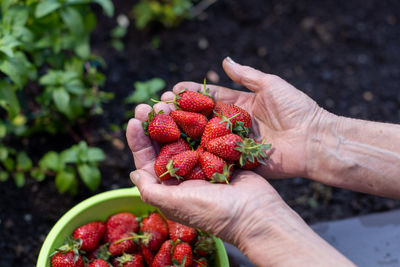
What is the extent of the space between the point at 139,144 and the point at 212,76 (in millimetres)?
1642

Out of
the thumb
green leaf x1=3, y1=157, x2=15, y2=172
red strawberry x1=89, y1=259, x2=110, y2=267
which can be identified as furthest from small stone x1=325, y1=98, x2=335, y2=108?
green leaf x1=3, y1=157, x2=15, y2=172

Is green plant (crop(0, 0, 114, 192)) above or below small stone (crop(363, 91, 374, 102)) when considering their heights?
above

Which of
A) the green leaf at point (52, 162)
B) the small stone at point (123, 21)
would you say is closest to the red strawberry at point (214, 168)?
the green leaf at point (52, 162)

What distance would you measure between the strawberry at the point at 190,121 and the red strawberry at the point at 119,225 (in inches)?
21.1

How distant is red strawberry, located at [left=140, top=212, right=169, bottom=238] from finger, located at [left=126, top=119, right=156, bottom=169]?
10.7 inches

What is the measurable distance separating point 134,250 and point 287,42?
8.22ft

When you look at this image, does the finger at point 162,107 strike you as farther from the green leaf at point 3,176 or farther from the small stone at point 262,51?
the small stone at point 262,51

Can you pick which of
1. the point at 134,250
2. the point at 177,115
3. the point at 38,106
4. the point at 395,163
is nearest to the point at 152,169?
the point at 177,115

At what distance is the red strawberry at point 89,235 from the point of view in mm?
1778

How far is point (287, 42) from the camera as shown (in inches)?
138

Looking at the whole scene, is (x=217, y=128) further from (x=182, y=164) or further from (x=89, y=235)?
(x=89, y=235)

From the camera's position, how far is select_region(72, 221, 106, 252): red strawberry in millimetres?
1778

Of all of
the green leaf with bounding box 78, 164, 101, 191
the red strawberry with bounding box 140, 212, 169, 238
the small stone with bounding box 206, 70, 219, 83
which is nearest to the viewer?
the red strawberry with bounding box 140, 212, 169, 238

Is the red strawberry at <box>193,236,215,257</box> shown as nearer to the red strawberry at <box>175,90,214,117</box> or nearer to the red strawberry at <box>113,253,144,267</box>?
the red strawberry at <box>113,253,144,267</box>
